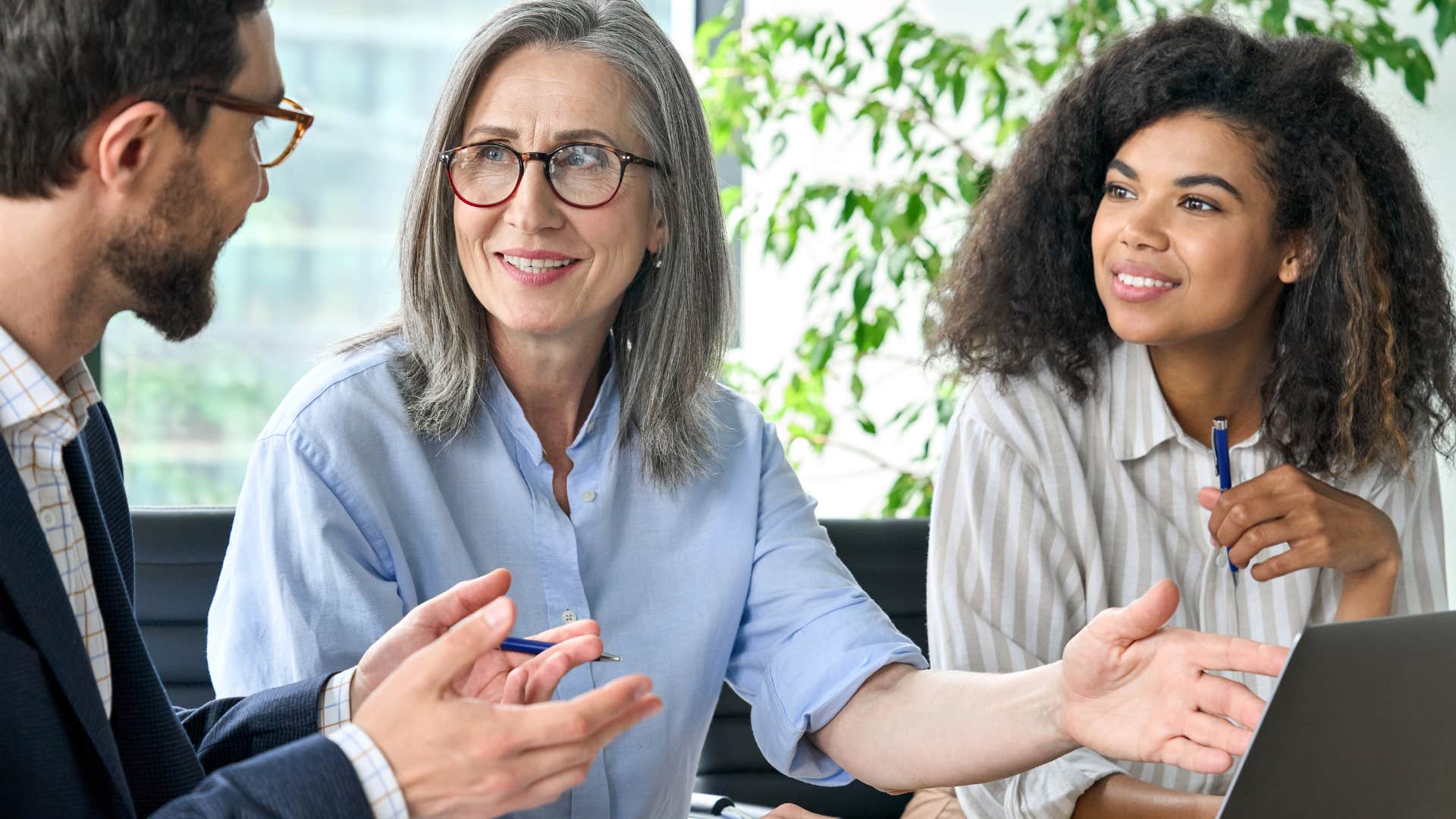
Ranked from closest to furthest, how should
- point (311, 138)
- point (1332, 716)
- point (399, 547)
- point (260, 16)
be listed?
point (1332, 716) → point (260, 16) → point (399, 547) → point (311, 138)

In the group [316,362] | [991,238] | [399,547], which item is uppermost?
[991,238]

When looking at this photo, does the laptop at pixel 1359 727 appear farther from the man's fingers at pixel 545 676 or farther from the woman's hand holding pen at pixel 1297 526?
the woman's hand holding pen at pixel 1297 526

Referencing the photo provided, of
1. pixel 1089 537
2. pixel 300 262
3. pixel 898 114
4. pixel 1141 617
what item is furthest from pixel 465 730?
pixel 300 262

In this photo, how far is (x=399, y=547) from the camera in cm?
137

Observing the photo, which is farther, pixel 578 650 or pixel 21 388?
pixel 578 650

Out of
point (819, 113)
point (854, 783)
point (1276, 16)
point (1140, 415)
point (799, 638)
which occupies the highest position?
point (1276, 16)

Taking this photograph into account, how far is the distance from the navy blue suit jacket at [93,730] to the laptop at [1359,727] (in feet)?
1.83

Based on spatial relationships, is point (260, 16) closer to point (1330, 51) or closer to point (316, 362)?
point (316, 362)

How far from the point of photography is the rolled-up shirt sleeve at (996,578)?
1638 millimetres

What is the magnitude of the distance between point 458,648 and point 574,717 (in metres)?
0.08

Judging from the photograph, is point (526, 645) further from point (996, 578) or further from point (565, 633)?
point (996, 578)

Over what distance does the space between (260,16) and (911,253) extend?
1.81 metres

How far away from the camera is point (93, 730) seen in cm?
89

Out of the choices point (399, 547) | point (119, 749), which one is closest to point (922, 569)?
point (399, 547)
